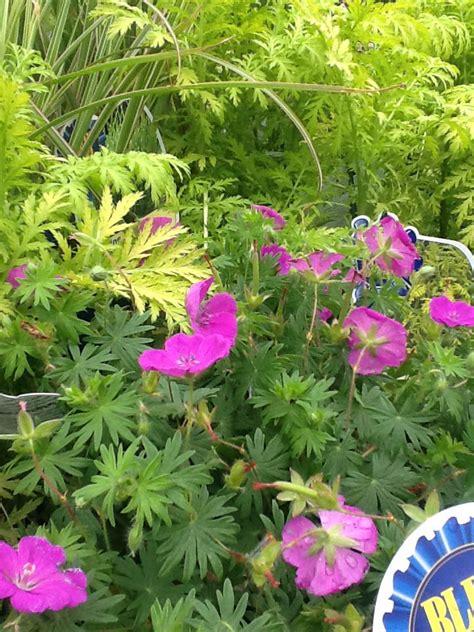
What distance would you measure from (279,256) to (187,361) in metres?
0.20

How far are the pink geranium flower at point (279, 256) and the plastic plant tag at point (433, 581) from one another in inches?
10.3

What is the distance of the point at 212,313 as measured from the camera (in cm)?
48

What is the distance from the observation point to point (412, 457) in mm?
504

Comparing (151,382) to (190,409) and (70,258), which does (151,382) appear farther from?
(70,258)

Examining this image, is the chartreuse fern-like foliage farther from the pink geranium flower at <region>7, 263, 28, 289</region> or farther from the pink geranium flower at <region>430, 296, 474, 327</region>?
the pink geranium flower at <region>430, 296, 474, 327</region>

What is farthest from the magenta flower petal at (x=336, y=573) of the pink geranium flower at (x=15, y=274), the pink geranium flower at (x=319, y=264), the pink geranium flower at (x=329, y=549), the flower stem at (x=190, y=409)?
the pink geranium flower at (x=15, y=274)

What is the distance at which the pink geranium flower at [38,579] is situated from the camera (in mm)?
352

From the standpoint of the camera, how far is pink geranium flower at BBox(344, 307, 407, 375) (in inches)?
19.4

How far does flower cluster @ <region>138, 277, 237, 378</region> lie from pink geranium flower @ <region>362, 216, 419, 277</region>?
0.14 meters

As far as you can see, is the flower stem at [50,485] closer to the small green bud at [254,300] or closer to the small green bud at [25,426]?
the small green bud at [25,426]

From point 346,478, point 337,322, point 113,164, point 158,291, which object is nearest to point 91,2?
point 113,164

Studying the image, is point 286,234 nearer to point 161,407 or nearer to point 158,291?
point 158,291

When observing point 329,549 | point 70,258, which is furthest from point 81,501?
point 70,258

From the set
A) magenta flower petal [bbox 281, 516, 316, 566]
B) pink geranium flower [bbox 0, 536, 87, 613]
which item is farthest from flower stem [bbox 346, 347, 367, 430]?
pink geranium flower [bbox 0, 536, 87, 613]
